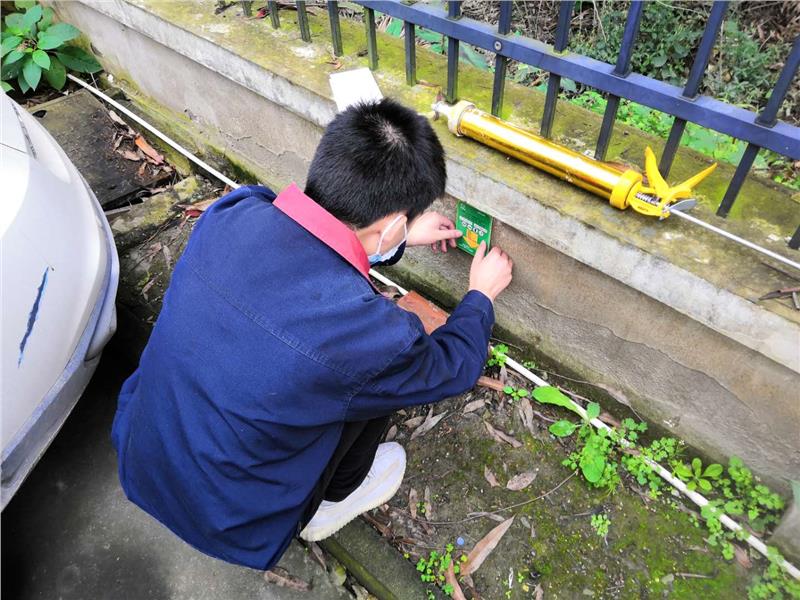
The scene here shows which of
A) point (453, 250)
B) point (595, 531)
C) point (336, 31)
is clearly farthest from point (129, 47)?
point (595, 531)

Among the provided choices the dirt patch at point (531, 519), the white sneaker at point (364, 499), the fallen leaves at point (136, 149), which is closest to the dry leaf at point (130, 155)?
the fallen leaves at point (136, 149)

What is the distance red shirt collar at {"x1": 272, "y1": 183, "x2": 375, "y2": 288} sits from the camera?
1711mm

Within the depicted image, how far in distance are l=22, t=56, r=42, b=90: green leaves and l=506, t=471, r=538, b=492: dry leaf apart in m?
3.95

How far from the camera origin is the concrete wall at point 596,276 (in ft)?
6.36

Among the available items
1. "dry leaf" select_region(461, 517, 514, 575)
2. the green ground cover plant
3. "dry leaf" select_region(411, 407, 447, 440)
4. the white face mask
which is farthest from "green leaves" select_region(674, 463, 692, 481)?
the white face mask

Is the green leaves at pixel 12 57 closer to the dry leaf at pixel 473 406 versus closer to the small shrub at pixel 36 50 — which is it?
the small shrub at pixel 36 50

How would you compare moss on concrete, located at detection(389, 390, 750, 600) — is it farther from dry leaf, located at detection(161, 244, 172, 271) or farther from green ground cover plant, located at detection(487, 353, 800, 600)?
dry leaf, located at detection(161, 244, 172, 271)

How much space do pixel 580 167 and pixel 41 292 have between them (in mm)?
2033

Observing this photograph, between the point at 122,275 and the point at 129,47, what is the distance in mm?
1591

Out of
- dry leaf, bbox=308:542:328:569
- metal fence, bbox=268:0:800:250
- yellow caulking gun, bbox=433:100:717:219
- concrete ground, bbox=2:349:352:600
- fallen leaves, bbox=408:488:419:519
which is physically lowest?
concrete ground, bbox=2:349:352:600

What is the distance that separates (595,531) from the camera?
2.31 m

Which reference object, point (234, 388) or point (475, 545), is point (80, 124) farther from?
point (475, 545)

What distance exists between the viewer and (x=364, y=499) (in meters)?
2.42

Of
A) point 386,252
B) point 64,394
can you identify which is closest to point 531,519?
point 386,252
